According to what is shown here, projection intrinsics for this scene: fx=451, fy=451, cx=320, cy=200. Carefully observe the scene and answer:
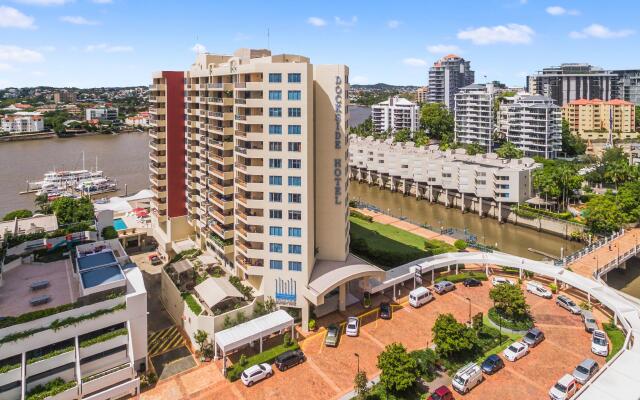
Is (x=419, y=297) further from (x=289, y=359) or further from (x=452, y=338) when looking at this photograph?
(x=289, y=359)

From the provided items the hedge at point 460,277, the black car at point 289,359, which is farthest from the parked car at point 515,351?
the black car at point 289,359

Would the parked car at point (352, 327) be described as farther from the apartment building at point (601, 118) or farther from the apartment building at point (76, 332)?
the apartment building at point (601, 118)

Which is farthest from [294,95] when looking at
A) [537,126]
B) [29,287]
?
[537,126]

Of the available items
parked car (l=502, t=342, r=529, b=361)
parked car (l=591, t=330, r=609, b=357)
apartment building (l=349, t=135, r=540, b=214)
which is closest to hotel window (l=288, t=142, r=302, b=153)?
parked car (l=502, t=342, r=529, b=361)

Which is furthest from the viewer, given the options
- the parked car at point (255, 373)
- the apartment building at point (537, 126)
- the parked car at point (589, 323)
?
the apartment building at point (537, 126)

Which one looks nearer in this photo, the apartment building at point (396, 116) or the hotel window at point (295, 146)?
the hotel window at point (295, 146)


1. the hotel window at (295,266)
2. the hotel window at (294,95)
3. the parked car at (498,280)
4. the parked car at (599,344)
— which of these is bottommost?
the parked car at (599,344)

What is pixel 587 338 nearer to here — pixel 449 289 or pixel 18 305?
pixel 449 289
